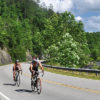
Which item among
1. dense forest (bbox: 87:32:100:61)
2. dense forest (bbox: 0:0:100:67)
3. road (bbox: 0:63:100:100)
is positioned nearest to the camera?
road (bbox: 0:63:100:100)

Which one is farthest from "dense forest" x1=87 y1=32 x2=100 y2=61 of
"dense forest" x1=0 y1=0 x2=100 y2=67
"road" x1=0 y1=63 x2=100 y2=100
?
"road" x1=0 y1=63 x2=100 y2=100

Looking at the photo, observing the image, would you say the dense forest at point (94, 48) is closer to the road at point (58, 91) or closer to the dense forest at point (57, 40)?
the dense forest at point (57, 40)

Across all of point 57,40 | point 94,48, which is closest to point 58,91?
point 57,40

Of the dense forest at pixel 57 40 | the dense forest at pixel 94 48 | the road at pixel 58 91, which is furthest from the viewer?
the dense forest at pixel 94 48

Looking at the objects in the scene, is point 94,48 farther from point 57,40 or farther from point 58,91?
point 58,91

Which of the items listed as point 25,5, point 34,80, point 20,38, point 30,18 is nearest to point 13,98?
point 34,80

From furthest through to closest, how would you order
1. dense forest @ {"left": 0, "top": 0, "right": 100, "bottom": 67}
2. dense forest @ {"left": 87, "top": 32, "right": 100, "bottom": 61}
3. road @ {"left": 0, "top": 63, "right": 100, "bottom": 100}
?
dense forest @ {"left": 87, "top": 32, "right": 100, "bottom": 61} → dense forest @ {"left": 0, "top": 0, "right": 100, "bottom": 67} → road @ {"left": 0, "top": 63, "right": 100, "bottom": 100}

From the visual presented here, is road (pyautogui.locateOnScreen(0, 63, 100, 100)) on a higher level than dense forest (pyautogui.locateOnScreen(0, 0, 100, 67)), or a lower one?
lower

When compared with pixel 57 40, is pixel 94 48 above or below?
above

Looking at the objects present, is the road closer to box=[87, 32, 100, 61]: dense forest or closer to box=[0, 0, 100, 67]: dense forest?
box=[0, 0, 100, 67]: dense forest

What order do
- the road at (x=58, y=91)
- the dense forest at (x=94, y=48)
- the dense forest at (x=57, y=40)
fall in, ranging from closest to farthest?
the road at (x=58, y=91) < the dense forest at (x=57, y=40) < the dense forest at (x=94, y=48)

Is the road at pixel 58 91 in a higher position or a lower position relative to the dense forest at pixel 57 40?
lower

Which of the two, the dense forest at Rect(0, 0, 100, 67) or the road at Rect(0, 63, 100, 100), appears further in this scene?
the dense forest at Rect(0, 0, 100, 67)

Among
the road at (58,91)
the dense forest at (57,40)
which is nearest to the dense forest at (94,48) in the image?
the dense forest at (57,40)
